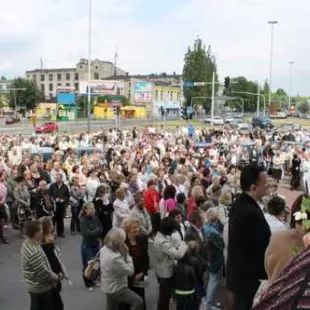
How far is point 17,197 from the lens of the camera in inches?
476

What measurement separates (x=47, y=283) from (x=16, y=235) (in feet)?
22.9

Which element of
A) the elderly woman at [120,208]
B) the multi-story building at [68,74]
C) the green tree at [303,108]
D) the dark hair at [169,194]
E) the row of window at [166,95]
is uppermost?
the multi-story building at [68,74]

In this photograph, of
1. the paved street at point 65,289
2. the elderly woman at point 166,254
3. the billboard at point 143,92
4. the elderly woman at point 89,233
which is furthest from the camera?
the billboard at point 143,92

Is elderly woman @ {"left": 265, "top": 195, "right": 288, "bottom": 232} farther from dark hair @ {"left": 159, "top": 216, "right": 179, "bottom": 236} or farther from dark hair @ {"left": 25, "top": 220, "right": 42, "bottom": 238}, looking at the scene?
dark hair @ {"left": 25, "top": 220, "right": 42, "bottom": 238}

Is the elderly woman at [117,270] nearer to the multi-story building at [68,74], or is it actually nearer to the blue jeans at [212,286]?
the blue jeans at [212,286]

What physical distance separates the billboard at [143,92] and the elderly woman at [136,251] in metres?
104

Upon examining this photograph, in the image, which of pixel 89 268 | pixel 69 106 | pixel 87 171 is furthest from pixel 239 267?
pixel 69 106

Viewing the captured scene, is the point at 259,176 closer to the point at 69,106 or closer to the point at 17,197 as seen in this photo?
the point at 17,197

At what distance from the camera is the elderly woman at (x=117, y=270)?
6055 millimetres

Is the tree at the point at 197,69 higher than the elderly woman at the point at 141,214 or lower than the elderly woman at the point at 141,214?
higher

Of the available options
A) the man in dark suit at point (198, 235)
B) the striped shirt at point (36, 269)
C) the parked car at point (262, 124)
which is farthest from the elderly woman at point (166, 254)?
the parked car at point (262, 124)

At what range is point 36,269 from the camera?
5770 millimetres

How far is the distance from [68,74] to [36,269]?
498ft

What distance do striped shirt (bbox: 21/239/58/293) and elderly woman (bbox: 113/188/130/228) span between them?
416 centimetres
